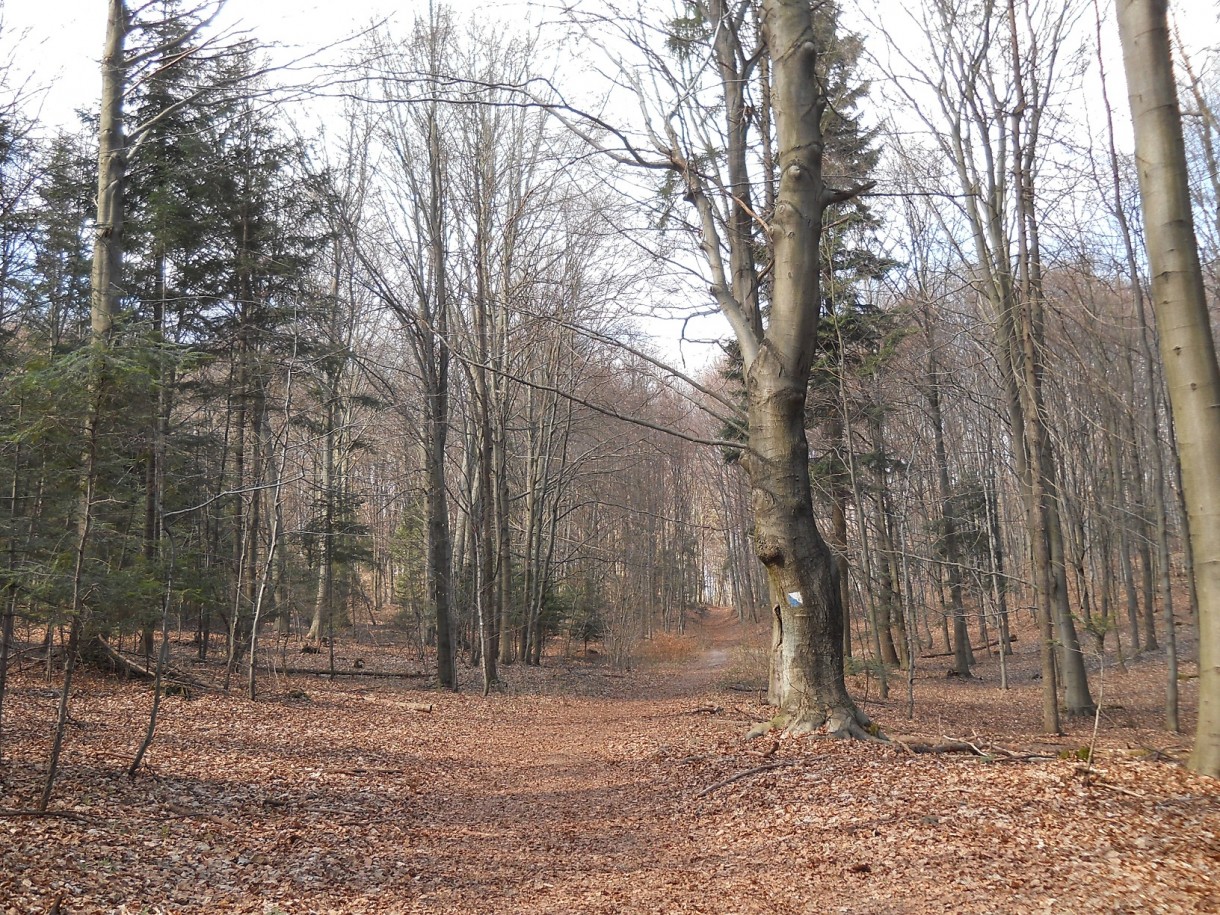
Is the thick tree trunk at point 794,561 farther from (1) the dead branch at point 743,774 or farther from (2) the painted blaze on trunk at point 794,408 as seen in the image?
(1) the dead branch at point 743,774

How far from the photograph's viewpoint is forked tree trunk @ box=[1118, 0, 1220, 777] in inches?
Result: 197

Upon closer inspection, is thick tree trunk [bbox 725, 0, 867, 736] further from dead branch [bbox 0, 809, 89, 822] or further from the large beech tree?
dead branch [bbox 0, 809, 89, 822]

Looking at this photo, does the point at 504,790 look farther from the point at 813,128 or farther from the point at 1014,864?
the point at 813,128

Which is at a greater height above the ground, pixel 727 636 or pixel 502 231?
pixel 502 231

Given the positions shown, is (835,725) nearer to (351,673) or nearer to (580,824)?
(580,824)

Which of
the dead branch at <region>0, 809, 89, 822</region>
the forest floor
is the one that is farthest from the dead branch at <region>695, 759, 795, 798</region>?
the dead branch at <region>0, 809, 89, 822</region>

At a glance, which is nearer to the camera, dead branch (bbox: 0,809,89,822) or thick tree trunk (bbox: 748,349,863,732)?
dead branch (bbox: 0,809,89,822)

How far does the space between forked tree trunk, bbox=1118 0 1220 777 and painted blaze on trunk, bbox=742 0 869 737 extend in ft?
8.95

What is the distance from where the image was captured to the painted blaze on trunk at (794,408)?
7.40 meters

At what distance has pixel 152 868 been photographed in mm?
4684

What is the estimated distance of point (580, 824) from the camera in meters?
6.49

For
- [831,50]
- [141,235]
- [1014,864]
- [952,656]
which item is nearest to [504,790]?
[1014,864]

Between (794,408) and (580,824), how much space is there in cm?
405

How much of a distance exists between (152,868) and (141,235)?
552 inches
